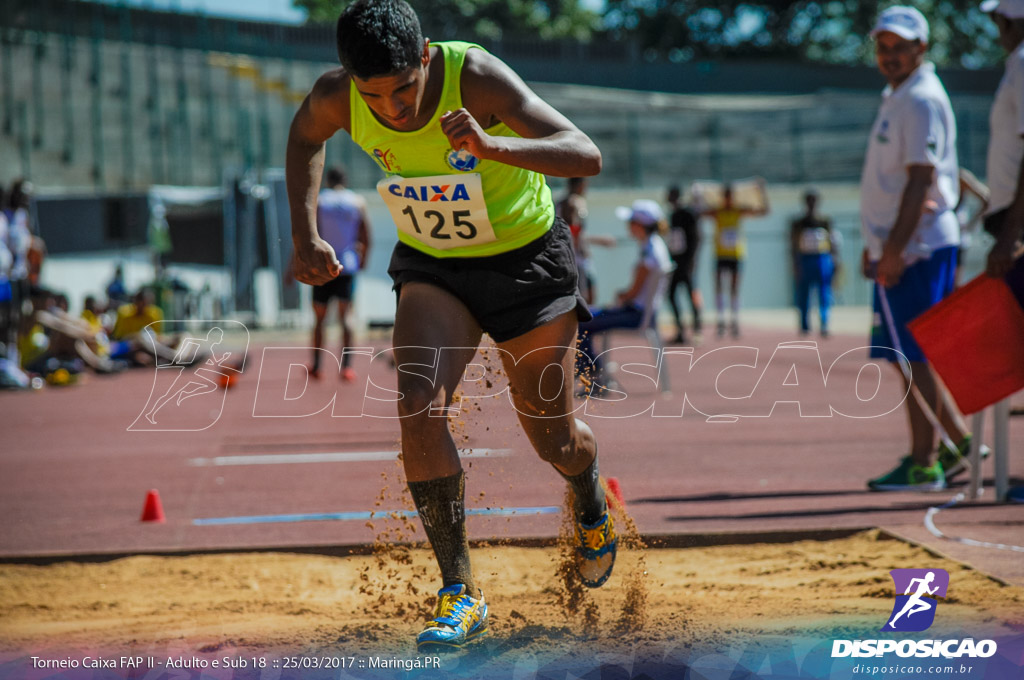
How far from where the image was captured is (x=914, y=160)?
536 centimetres

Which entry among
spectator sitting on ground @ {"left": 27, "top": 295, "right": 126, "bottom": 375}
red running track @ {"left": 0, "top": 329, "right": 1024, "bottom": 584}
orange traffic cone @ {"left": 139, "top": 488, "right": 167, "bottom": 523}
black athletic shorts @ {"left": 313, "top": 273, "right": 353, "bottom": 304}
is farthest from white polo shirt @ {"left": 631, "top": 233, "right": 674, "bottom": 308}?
spectator sitting on ground @ {"left": 27, "top": 295, "right": 126, "bottom": 375}

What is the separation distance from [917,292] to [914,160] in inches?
25.6

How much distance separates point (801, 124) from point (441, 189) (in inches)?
1215

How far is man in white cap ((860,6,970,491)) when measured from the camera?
535 cm

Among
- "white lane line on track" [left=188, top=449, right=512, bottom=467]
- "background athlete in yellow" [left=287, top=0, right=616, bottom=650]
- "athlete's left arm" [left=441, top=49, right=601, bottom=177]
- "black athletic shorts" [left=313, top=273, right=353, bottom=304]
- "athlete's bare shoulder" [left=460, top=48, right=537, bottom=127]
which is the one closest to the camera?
"athlete's left arm" [left=441, top=49, right=601, bottom=177]

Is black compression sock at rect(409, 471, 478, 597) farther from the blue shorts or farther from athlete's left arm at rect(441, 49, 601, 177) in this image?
the blue shorts

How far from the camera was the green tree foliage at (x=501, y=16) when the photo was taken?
161 ft

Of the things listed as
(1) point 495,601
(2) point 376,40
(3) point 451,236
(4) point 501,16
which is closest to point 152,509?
(1) point 495,601

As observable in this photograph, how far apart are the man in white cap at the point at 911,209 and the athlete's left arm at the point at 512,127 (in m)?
2.76

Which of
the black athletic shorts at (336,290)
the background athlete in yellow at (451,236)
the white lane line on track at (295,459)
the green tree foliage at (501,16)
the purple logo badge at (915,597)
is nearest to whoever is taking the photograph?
the background athlete in yellow at (451,236)

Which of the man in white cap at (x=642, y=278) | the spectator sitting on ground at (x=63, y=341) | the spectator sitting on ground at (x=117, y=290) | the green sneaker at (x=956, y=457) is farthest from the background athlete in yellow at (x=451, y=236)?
the spectator sitting on ground at (x=117, y=290)

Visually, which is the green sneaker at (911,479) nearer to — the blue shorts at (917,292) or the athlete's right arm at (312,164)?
the blue shorts at (917,292)

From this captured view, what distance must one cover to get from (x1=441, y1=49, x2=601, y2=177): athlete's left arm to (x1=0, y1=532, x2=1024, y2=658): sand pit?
1418 mm

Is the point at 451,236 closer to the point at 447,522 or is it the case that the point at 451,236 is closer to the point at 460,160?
the point at 460,160
